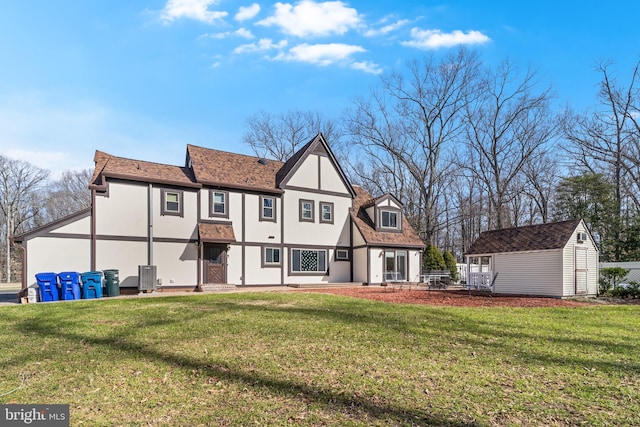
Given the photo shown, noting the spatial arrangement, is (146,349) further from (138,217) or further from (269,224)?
(269,224)

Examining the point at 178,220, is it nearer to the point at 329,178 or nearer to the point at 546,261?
the point at 329,178

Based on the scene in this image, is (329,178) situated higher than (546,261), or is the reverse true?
(329,178)

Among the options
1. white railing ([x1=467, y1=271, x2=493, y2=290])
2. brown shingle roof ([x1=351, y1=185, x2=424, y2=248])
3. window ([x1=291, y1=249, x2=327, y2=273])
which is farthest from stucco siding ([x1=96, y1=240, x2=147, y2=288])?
white railing ([x1=467, y1=271, x2=493, y2=290])

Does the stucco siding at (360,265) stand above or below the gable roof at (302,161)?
below

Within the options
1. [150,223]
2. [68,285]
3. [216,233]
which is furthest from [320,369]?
[150,223]

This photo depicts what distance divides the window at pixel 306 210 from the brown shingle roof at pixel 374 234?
299 cm

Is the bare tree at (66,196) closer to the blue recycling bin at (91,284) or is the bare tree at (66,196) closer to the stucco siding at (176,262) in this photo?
the stucco siding at (176,262)

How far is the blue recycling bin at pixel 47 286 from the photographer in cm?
1416

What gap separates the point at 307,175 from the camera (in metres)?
22.6

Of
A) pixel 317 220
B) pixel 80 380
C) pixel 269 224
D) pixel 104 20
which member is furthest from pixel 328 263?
pixel 80 380

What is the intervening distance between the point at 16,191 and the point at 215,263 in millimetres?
35095

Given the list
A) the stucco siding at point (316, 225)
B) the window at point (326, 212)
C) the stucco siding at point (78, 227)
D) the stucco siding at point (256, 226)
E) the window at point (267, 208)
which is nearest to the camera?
the stucco siding at point (78, 227)

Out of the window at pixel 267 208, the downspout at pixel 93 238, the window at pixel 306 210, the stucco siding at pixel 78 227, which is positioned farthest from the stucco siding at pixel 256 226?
the stucco siding at pixel 78 227

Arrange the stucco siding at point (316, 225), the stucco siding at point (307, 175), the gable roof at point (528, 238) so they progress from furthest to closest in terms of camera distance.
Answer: the stucco siding at point (307, 175) < the stucco siding at point (316, 225) < the gable roof at point (528, 238)
